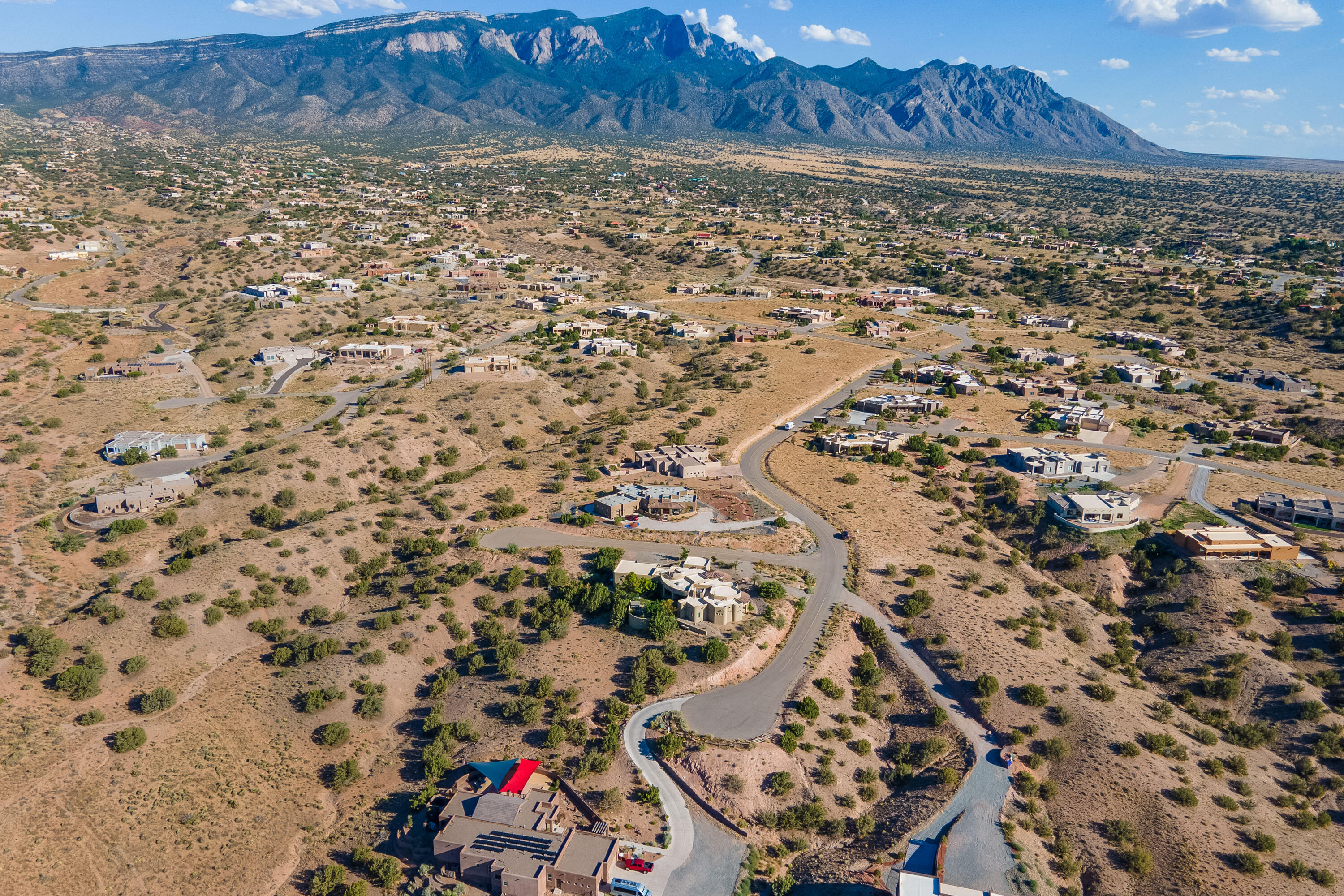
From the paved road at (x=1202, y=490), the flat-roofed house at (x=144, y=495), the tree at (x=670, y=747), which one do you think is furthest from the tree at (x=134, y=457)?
the paved road at (x=1202, y=490)

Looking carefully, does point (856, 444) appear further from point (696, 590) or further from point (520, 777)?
point (520, 777)

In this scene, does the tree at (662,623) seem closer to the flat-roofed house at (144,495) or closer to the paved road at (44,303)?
the flat-roofed house at (144,495)

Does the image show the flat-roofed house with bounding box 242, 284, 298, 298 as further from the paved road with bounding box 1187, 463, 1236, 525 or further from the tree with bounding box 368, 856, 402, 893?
the paved road with bounding box 1187, 463, 1236, 525

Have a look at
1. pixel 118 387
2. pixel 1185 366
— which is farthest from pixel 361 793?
pixel 1185 366

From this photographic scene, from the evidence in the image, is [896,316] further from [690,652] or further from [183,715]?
[183,715]

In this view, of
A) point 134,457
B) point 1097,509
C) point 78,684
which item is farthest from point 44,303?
point 1097,509
